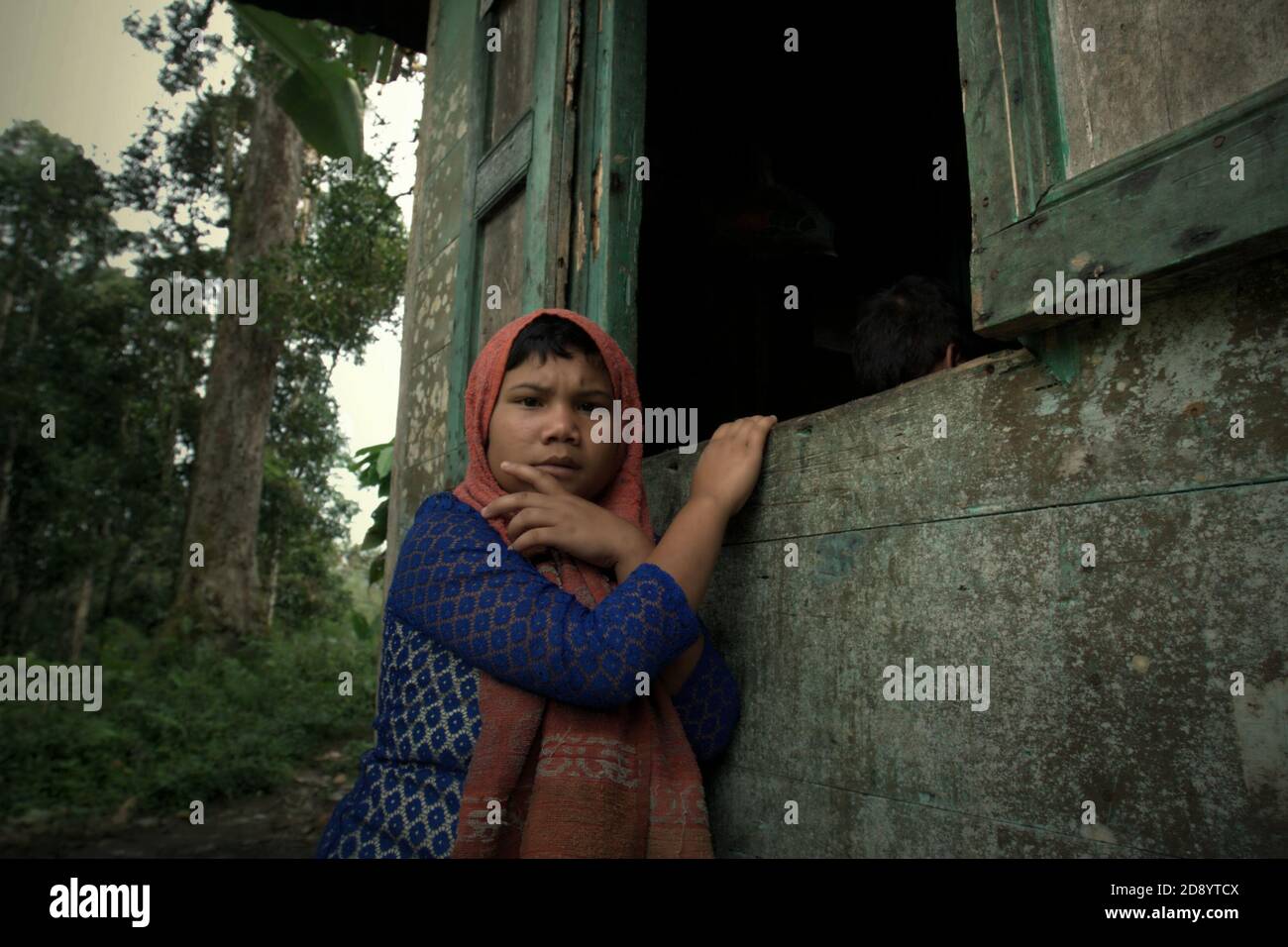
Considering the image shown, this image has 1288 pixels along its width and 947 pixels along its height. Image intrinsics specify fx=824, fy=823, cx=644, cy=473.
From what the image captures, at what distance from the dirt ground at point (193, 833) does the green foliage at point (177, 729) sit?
19cm

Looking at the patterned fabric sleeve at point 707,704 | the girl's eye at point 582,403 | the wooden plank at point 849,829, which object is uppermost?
the girl's eye at point 582,403

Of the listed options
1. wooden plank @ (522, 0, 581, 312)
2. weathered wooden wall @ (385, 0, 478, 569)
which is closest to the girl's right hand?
wooden plank @ (522, 0, 581, 312)

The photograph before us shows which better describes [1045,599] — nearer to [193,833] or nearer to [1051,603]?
[1051,603]

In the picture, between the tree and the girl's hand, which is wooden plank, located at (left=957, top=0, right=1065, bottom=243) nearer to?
the girl's hand

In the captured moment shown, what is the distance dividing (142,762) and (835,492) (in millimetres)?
6703

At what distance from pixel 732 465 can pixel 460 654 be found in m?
0.62

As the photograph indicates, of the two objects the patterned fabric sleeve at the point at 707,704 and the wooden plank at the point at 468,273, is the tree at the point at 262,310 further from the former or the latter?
the patterned fabric sleeve at the point at 707,704

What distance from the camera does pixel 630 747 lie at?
1.35m

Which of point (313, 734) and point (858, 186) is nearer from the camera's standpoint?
point (858, 186)

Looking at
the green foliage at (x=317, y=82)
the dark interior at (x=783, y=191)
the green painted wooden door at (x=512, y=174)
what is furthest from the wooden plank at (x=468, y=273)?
the green foliage at (x=317, y=82)

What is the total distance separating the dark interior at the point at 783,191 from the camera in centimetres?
381
